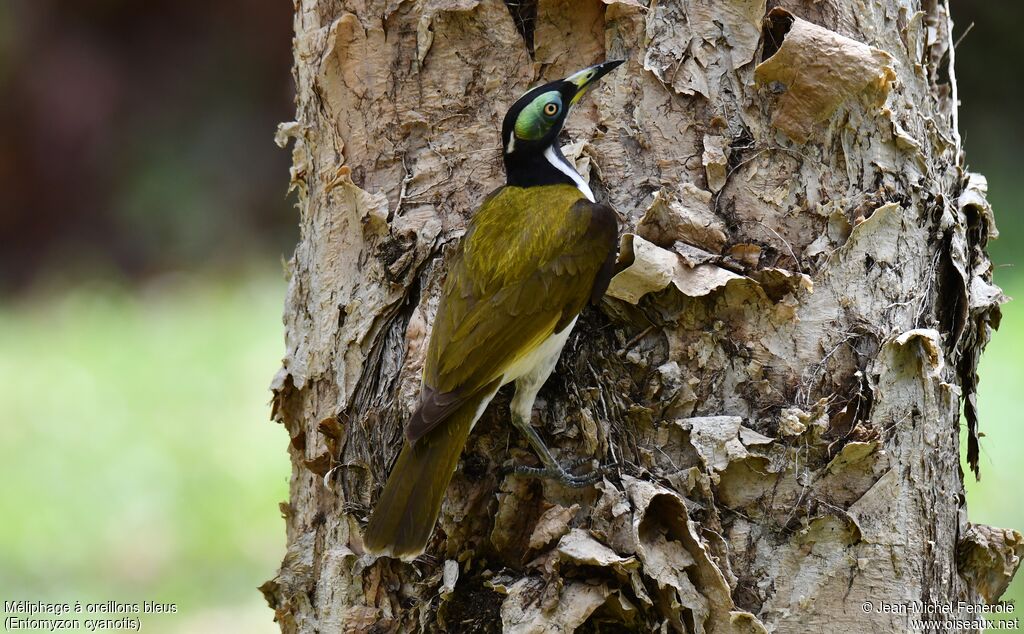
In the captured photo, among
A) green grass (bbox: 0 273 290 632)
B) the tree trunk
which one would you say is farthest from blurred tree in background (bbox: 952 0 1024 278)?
the tree trunk

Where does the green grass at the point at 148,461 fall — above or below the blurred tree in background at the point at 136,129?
below

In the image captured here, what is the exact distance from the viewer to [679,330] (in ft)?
9.56

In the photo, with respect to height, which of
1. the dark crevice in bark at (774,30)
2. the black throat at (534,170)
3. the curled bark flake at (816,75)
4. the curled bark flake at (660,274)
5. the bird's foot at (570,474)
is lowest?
the bird's foot at (570,474)

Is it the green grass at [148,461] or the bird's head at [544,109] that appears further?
the green grass at [148,461]

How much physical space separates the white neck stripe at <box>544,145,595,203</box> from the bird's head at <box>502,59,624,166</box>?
6cm

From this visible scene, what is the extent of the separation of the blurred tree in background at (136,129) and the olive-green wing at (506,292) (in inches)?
283

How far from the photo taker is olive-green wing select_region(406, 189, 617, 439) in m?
2.98

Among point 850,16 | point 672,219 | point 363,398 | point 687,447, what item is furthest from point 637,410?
point 850,16

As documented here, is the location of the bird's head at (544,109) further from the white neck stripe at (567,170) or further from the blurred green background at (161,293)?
the blurred green background at (161,293)

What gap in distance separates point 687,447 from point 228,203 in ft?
28.0

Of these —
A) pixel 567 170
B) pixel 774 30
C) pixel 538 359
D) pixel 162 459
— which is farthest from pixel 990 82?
pixel 538 359

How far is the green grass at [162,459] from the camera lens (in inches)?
199

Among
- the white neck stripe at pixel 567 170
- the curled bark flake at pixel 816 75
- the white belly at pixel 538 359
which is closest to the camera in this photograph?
the curled bark flake at pixel 816 75

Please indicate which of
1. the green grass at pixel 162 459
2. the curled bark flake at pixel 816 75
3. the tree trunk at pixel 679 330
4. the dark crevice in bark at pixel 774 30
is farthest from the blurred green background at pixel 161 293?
the dark crevice in bark at pixel 774 30
